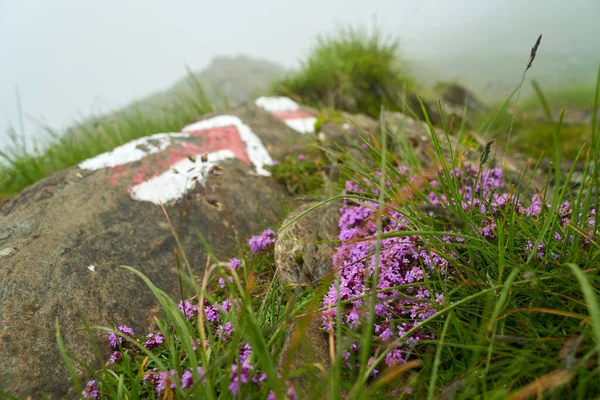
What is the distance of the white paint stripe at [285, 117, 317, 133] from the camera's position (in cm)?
499

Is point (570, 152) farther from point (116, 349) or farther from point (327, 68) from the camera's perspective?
point (116, 349)

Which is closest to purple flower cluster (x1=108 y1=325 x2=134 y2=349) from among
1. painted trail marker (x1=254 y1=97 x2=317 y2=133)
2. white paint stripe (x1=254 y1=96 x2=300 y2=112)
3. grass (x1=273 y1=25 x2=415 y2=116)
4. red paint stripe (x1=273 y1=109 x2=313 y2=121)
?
painted trail marker (x1=254 y1=97 x2=317 y2=133)

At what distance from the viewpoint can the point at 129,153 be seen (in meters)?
3.44

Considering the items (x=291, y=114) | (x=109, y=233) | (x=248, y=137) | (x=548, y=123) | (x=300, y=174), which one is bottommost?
(x=548, y=123)

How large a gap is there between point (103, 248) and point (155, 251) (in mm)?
358

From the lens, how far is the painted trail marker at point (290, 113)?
505 cm

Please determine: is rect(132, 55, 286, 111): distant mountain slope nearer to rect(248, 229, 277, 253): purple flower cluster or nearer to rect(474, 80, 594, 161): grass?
rect(474, 80, 594, 161): grass

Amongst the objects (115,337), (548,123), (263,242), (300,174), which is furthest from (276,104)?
(548,123)

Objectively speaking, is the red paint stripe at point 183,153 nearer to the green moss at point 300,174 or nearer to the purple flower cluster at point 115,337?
the green moss at point 300,174

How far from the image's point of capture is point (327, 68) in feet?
22.0

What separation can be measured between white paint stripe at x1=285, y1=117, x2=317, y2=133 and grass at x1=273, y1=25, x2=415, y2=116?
1.42 metres

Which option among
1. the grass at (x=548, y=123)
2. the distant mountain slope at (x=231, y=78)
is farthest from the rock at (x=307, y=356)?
the distant mountain slope at (x=231, y=78)

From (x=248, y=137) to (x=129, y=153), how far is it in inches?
54.7

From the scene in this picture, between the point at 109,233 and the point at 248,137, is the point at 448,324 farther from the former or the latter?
the point at 248,137
